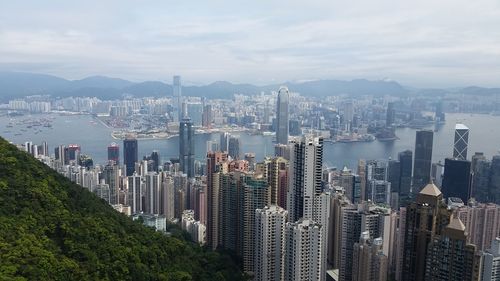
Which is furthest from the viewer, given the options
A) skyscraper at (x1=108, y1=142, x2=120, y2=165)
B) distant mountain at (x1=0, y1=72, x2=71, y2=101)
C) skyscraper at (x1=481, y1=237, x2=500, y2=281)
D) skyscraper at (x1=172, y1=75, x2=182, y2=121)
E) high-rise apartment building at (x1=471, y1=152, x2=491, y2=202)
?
skyscraper at (x1=172, y1=75, x2=182, y2=121)

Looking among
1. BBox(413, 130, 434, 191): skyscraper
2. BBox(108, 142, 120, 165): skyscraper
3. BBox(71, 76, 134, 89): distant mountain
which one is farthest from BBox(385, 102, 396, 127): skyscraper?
BBox(71, 76, 134, 89): distant mountain

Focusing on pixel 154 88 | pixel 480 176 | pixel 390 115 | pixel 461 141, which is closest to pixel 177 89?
pixel 154 88

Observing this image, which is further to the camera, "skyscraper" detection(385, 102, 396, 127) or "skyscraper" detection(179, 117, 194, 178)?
"skyscraper" detection(179, 117, 194, 178)

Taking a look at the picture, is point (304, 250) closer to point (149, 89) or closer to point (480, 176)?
point (480, 176)

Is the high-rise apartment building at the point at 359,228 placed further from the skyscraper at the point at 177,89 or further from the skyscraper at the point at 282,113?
the skyscraper at the point at 177,89

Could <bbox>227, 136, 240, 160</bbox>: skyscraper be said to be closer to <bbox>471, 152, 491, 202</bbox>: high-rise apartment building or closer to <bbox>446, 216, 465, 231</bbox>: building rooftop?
<bbox>471, 152, 491, 202</bbox>: high-rise apartment building
